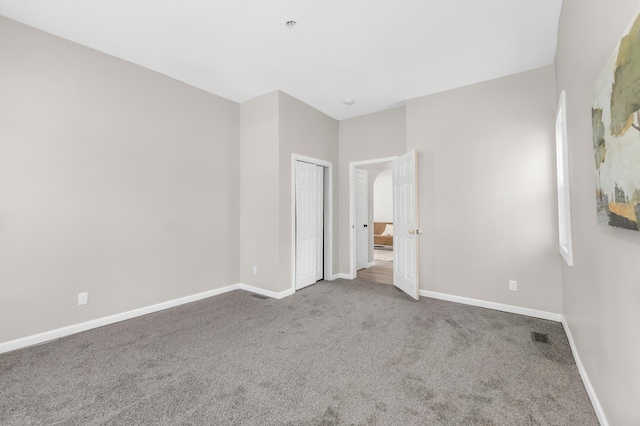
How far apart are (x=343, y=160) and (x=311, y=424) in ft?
13.9

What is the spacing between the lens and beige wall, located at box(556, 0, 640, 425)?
1133 millimetres

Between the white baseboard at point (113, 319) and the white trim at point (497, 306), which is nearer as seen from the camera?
the white baseboard at point (113, 319)

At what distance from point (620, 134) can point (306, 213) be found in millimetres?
3724

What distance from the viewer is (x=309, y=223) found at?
4.58 metres

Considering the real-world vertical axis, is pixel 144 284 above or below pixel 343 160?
below

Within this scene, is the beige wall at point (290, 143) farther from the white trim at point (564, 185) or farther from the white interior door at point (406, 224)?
the white trim at point (564, 185)

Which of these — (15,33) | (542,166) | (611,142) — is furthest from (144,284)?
(542,166)

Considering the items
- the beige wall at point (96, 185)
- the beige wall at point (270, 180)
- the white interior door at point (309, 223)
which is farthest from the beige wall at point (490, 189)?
the beige wall at point (96, 185)

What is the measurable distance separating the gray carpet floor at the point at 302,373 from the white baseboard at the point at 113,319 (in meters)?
0.11

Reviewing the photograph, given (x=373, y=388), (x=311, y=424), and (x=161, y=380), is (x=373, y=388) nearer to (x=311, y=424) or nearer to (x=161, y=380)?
(x=311, y=424)

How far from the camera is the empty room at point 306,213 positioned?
167cm

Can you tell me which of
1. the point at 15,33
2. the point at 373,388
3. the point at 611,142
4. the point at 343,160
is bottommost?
the point at 373,388

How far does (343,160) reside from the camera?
5145 mm

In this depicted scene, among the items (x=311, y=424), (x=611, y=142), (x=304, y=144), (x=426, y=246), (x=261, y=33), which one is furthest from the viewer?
(x=304, y=144)
